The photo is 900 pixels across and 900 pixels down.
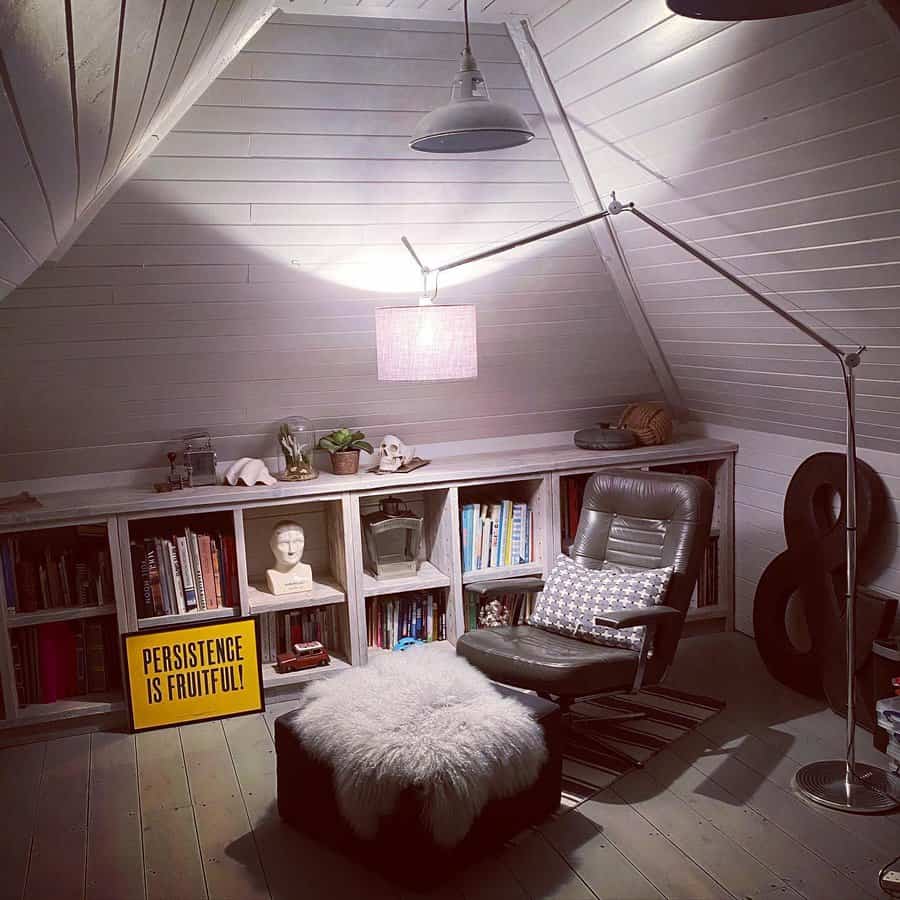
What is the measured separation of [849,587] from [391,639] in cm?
199

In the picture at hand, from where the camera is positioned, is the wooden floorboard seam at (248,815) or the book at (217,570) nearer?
the wooden floorboard seam at (248,815)

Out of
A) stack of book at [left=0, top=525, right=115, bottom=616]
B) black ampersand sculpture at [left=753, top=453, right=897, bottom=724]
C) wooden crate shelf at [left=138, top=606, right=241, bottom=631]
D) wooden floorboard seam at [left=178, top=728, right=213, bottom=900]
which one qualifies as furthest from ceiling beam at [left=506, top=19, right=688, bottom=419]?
wooden floorboard seam at [left=178, top=728, right=213, bottom=900]

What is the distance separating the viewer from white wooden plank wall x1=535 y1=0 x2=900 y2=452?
2.29 metres

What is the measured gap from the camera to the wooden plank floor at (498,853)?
260cm

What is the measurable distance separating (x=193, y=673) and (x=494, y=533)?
1412mm

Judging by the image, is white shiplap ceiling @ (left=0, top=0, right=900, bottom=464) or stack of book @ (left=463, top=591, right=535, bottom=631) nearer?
white shiplap ceiling @ (left=0, top=0, right=900, bottom=464)

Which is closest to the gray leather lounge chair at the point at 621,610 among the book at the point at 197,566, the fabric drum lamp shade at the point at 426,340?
the fabric drum lamp shade at the point at 426,340

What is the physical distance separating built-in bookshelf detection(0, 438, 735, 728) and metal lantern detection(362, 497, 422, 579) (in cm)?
5

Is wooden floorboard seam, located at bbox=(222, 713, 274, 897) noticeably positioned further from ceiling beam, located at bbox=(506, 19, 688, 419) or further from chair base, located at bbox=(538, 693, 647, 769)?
ceiling beam, located at bbox=(506, 19, 688, 419)

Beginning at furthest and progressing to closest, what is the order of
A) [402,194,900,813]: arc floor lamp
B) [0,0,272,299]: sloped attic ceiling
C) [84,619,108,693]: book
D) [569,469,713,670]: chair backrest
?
1. [84,619,108,693]: book
2. [569,469,713,670]: chair backrest
3. [402,194,900,813]: arc floor lamp
4. [0,0,272,299]: sloped attic ceiling

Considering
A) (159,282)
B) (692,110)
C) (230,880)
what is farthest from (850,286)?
(230,880)

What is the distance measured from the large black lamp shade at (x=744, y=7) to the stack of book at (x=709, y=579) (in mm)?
Answer: 3153

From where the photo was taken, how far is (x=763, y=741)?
3377 millimetres

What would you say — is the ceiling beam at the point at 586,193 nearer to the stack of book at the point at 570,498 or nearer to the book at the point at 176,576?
the stack of book at the point at 570,498
